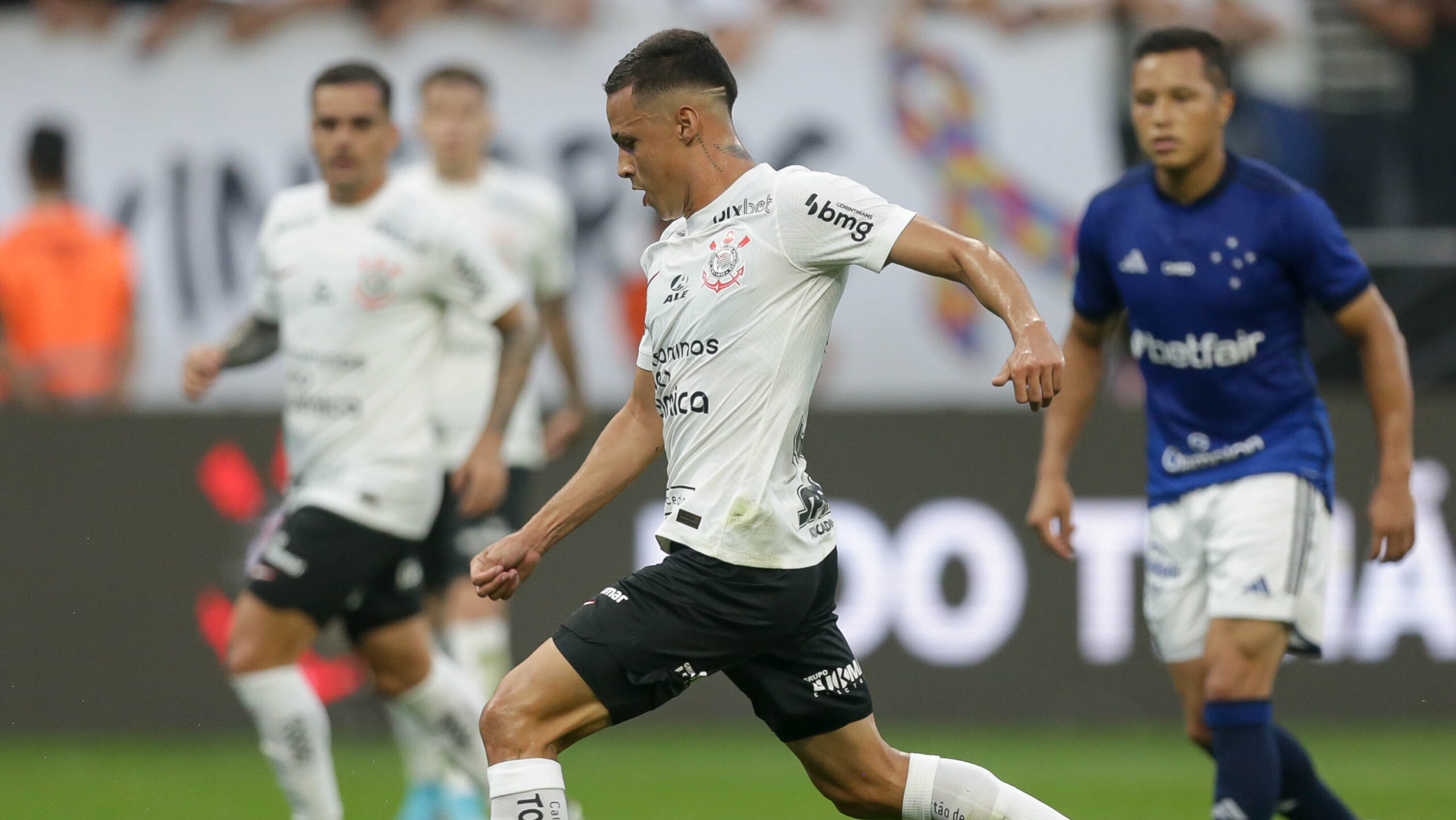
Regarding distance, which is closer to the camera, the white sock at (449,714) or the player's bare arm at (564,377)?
the white sock at (449,714)

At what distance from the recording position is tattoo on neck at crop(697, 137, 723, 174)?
4.68 m

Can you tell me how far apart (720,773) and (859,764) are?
13.0ft

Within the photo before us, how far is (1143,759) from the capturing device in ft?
29.9

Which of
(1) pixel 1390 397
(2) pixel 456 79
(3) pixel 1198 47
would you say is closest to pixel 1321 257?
(1) pixel 1390 397

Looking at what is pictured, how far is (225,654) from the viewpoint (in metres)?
9.55

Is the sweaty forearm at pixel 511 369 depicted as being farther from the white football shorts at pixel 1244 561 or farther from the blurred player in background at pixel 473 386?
the white football shorts at pixel 1244 561

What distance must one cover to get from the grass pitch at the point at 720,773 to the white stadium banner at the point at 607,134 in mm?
3300

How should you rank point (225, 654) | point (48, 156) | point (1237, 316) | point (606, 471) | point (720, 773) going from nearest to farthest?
point (606, 471) < point (1237, 316) < point (720, 773) < point (225, 654) < point (48, 156)

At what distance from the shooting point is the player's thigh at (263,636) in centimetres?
614

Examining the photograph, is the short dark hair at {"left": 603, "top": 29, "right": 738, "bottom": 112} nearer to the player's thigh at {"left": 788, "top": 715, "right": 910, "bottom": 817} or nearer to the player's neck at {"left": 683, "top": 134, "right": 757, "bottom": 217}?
the player's neck at {"left": 683, "top": 134, "right": 757, "bottom": 217}

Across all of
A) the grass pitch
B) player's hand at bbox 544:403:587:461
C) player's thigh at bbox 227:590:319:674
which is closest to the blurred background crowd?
the grass pitch

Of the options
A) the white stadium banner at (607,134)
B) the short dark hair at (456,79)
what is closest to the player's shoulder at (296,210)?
the short dark hair at (456,79)

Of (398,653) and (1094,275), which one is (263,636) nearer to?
(398,653)

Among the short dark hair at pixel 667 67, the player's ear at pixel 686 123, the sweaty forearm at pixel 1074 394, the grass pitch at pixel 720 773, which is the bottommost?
the grass pitch at pixel 720 773
